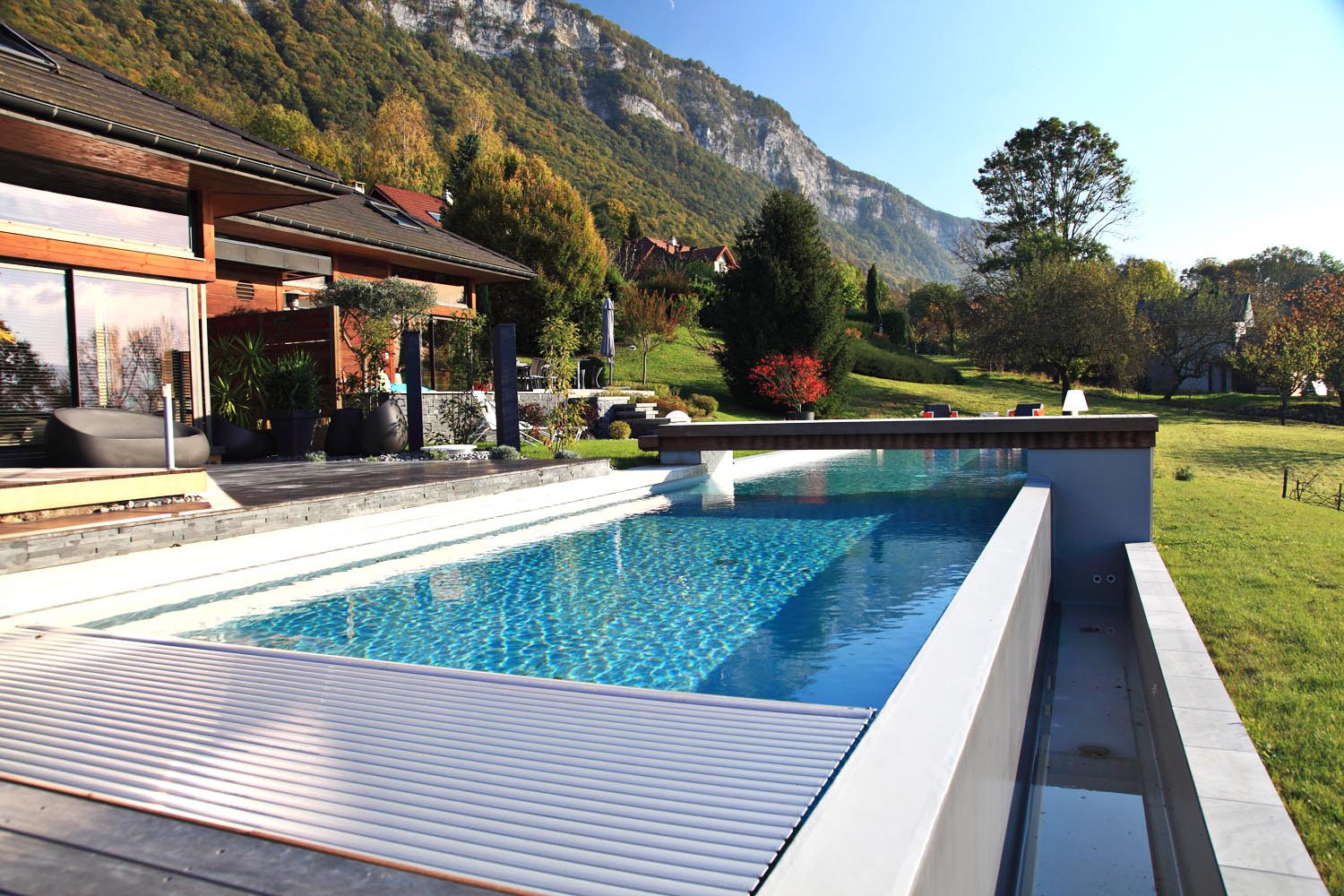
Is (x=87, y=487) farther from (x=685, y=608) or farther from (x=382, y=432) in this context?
(x=382, y=432)

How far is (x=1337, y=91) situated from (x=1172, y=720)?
423 cm

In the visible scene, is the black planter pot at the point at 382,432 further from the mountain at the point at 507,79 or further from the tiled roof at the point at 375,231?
the mountain at the point at 507,79

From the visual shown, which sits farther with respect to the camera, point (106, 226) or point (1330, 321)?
point (1330, 321)

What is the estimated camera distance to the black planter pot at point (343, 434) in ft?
36.8

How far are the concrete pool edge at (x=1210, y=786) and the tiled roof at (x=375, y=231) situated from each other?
13.0 meters

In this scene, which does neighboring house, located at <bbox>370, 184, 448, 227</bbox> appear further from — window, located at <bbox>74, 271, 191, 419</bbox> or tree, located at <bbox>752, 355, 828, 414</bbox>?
window, located at <bbox>74, 271, 191, 419</bbox>

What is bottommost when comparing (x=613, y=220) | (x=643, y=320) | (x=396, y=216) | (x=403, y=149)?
(x=643, y=320)

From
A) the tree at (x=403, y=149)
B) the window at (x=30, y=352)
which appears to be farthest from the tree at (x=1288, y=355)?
the tree at (x=403, y=149)

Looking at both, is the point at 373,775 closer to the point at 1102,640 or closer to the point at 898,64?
the point at 1102,640

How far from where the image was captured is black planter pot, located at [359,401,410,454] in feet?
36.4

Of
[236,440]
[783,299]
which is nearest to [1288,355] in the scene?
[783,299]

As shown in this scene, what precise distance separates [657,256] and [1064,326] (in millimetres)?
23640

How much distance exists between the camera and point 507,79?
237 feet

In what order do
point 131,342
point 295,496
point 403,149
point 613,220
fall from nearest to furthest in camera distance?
point 295,496 < point 131,342 < point 613,220 < point 403,149
